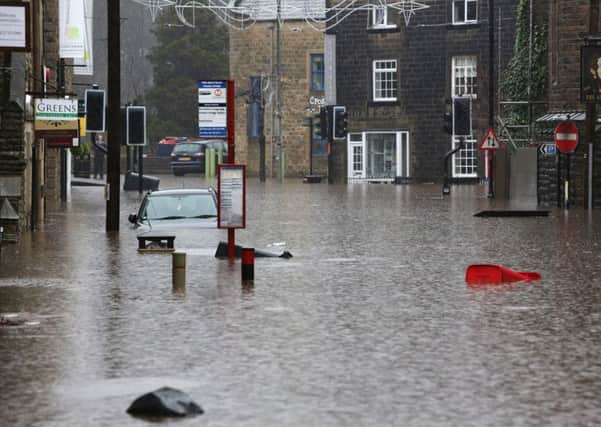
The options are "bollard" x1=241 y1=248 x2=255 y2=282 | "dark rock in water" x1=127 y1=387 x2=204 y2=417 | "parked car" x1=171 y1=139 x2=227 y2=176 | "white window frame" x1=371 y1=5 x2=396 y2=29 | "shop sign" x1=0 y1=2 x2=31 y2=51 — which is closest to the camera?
"dark rock in water" x1=127 y1=387 x2=204 y2=417

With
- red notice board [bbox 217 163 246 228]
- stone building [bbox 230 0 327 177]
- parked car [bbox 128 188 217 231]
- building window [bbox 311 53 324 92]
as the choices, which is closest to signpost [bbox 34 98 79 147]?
parked car [bbox 128 188 217 231]

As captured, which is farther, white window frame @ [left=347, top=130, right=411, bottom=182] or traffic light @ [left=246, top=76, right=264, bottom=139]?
traffic light @ [left=246, top=76, right=264, bottom=139]

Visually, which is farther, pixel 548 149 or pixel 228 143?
pixel 548 149

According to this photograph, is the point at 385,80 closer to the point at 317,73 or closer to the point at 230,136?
the point at 317,73

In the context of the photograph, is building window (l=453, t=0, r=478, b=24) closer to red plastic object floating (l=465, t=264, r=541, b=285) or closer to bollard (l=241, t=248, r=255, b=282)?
red plastic object floating (l=465, t=264, r=541, b=285)

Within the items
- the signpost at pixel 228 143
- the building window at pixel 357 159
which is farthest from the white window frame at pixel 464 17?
the signpost at pixel 228 143

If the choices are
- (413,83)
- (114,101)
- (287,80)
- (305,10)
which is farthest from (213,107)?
(287,80)

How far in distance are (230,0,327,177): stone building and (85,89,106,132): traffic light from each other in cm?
4348

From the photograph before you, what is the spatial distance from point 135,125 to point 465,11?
30856mm

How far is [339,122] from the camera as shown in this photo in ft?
270

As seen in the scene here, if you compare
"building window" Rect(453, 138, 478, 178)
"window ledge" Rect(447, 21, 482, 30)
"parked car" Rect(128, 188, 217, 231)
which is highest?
"window ledge" Rect(447, 21, 482, 30)

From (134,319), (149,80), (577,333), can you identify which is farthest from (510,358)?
(149,80)

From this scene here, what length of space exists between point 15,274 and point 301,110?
248 ft

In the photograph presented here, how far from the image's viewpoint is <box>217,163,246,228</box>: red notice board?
23719 mm
